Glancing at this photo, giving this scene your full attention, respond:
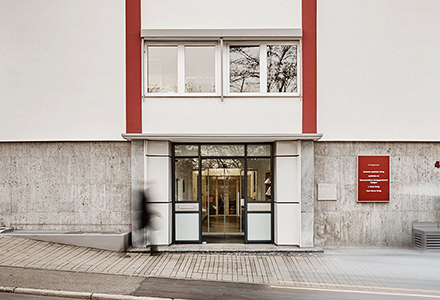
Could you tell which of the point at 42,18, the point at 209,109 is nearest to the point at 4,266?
the point at 209,109

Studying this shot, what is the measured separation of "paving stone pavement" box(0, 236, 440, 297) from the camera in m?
7.61

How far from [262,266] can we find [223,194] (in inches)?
123

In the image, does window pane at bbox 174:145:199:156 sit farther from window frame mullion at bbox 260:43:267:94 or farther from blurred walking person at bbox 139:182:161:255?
window frame mullion at bbox 260:43:267:94

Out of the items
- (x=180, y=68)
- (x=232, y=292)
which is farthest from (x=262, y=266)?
(x=180, y=68)

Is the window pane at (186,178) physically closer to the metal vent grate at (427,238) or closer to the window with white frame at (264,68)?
the window with white frame at (264,68)

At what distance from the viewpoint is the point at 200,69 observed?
1064cm

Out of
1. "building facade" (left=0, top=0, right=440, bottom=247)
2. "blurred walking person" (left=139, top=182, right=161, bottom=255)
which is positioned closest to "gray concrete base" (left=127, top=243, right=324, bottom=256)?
"blurred walking person" (left=139, top=182, right=161, bottom=255)

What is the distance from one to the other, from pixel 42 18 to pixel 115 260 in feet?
25.5

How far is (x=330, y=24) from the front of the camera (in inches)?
430

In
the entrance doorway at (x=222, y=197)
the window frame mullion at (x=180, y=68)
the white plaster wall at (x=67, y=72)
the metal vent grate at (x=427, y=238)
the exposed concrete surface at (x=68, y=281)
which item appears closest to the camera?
the exposed concrete surface at (x=68, y=281)

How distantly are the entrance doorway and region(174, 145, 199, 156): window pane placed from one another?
0.41 metres

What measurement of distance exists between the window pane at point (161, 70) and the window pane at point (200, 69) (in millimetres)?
425

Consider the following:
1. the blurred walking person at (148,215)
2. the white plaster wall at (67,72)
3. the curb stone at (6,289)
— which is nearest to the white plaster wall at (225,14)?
the white plaster wall at (67,72)

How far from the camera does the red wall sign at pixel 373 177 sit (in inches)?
431
